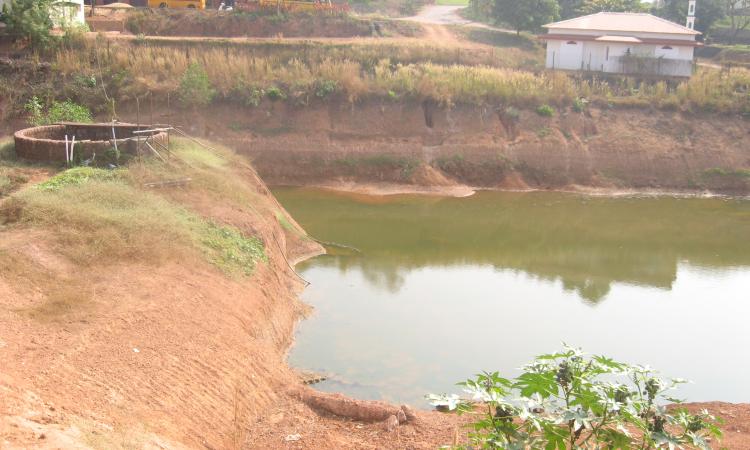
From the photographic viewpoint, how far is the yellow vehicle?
4238 centimetres

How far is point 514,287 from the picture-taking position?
18906 mm

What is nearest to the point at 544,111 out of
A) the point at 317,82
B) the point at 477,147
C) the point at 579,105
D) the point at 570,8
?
the point at 579,105

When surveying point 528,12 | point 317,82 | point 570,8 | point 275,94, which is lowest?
point 275,94

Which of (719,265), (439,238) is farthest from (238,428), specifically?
(719,265)

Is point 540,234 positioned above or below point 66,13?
below

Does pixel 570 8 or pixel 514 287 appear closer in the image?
pixel 514 287

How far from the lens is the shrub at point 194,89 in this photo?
1192 inches

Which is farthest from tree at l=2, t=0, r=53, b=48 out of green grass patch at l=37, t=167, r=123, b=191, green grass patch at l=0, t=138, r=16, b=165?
green grass patch at l=37, t=167, r=123, b=191

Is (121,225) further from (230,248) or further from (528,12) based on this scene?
(528,12)

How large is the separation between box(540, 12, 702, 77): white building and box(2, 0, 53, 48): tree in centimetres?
2207

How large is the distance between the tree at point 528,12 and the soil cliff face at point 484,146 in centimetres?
1222

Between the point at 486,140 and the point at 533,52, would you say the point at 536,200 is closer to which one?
the point at 486,140

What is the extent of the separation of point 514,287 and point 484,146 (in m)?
12.8

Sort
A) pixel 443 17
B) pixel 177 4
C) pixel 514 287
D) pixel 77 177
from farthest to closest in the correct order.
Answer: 1. pixel 443 17
2. pixel 177 4
3. pixel 514 287
4. pixel 77 177
